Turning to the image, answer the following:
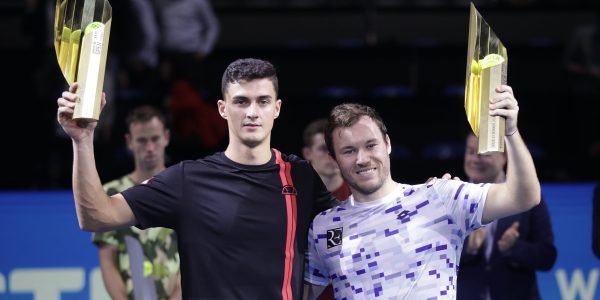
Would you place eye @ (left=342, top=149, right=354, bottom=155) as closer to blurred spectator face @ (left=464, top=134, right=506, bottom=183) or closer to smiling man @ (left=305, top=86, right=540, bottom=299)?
smiling man @ (left=305, top=86, right=540, bottom=299)

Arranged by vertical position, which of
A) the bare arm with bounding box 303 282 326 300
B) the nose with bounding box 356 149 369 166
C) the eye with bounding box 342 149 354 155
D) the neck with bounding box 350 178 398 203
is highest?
the eye with bounding box 342 149 354 155

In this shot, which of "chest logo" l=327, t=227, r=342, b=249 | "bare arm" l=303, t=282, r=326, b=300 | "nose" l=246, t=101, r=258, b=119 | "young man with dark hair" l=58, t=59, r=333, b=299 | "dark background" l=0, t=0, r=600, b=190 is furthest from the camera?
"dark background" l=0, t=0, r=600, b=190

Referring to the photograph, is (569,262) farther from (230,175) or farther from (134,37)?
(134,37)

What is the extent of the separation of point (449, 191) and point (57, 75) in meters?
5.73

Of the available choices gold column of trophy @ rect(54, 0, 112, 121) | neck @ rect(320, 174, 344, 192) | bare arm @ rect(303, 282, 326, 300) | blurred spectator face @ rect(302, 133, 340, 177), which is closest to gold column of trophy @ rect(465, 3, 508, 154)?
bare arm @ rect(303, 282, 326, 300)

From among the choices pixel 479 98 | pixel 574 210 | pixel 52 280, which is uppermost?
pixel 479 98

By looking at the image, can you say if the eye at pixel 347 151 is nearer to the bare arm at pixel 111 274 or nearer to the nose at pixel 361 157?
the nose at pixel 361 157

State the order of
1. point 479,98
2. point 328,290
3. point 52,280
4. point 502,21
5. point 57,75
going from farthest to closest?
1. point 502,21
2. point 57,75
3. point 52,280
4. point 328,290
5. point 479,98

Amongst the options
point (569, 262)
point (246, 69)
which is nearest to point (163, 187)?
point (246, 69)

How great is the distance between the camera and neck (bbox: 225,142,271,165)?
4.17 meters

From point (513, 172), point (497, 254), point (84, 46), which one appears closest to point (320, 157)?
point (497, 254)

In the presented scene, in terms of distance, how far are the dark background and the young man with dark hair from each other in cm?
408

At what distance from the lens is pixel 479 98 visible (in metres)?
3.77

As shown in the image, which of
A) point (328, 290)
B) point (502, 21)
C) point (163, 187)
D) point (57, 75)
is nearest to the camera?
point (163, 187)
